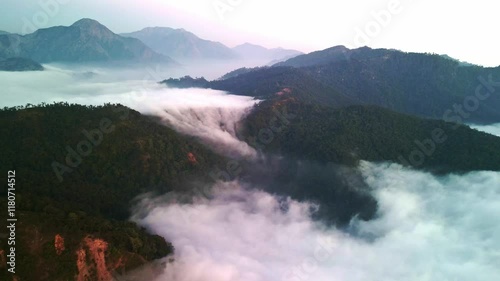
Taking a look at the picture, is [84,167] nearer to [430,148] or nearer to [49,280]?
[49,280]

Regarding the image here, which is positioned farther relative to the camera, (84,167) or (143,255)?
(84,167)

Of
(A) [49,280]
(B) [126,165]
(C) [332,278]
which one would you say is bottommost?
(C) [332,278]

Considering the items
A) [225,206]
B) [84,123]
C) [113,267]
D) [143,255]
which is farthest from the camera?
[225,206]

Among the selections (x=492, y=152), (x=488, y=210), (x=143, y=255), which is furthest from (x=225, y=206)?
(x=492, y=152)

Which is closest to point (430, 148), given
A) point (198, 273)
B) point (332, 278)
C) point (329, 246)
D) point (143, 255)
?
point (329, 246)

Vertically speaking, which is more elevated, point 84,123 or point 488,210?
point 84,123

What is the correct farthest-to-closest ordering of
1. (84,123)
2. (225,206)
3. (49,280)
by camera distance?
(225,206)
(84,123)
(49,280)

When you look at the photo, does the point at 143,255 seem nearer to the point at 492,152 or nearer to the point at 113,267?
the point at 113,267
